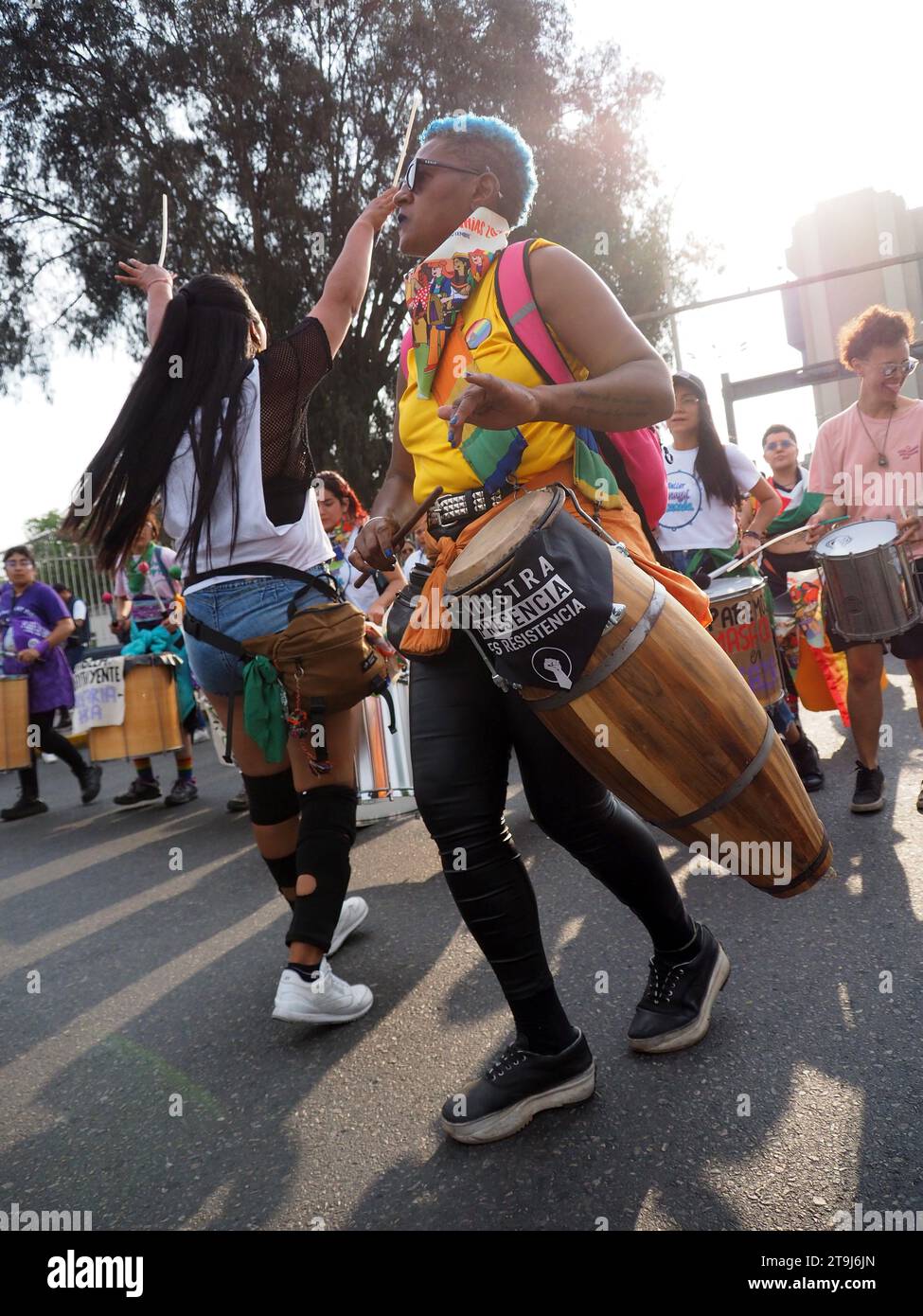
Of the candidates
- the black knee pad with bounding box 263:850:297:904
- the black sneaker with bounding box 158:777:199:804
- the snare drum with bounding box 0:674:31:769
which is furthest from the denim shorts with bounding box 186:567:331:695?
the snare drum with bounding box 0:674:31:769

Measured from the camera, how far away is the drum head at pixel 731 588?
409 cm

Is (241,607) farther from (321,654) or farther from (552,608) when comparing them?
(552,608)

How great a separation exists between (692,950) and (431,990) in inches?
36.0

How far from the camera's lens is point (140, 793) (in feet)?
24.1

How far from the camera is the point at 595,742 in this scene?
182cm

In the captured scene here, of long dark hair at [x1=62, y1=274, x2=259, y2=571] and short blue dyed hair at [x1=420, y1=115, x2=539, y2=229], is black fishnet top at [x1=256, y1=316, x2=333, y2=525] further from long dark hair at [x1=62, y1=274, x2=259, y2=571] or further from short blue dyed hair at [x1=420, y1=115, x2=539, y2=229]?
short blue dyed hair at [x1=420, y1=115, x2=539, y2=229]

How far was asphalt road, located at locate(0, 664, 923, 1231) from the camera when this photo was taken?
186 centimetres

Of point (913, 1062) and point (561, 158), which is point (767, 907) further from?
point (561, 158)

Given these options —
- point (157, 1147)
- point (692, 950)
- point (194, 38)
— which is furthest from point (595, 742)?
point (194, 38)

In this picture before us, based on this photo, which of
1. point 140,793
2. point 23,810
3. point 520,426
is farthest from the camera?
point 23,810

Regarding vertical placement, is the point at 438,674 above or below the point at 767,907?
above

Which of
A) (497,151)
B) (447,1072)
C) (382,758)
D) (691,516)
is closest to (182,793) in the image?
(382,758)

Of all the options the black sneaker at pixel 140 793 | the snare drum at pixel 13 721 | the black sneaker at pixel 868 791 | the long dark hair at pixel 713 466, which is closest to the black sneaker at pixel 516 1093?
the black sneaker at pixel 868 791

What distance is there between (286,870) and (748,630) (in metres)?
2.23
